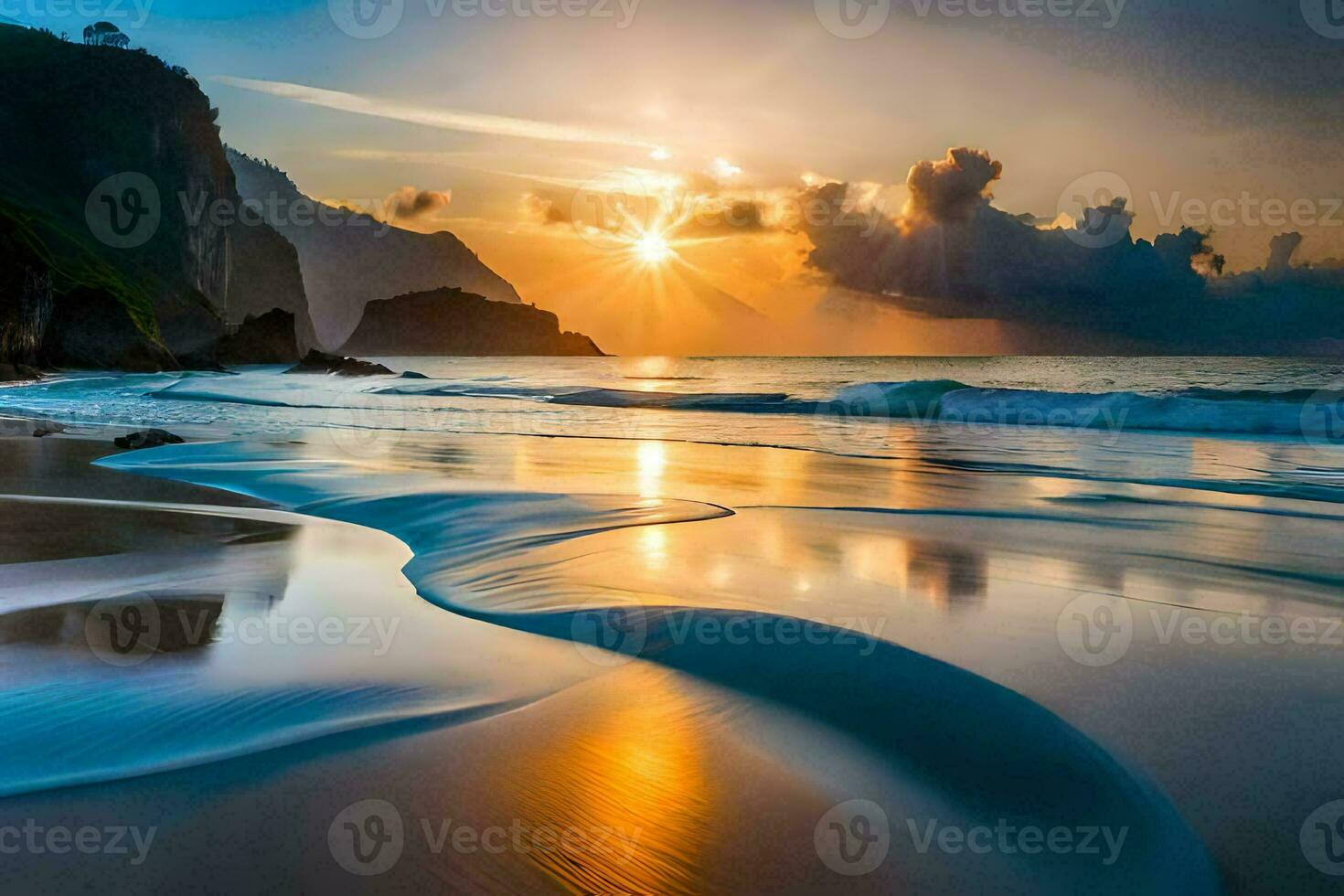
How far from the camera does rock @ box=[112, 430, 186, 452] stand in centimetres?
1150

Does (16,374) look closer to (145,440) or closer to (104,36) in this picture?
(145,440)

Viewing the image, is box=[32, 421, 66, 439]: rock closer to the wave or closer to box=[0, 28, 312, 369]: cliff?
the wave

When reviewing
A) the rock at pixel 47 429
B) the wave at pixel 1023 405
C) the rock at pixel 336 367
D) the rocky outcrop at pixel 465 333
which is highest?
the rocky outcrop at pixel 465 333

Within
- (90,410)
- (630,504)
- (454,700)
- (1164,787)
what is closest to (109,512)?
(630,504)

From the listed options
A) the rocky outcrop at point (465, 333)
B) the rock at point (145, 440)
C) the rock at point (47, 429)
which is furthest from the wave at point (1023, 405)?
the rocky outcrop at point (465, 333)

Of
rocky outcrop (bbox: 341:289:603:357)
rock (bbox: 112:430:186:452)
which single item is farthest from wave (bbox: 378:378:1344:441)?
rocky outcrop (bbox: 341:289:603:357)

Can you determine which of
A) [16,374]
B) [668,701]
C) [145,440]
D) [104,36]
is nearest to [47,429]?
[145,440]

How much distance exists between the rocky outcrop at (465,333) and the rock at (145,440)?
181151mm

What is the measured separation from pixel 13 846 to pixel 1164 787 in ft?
10.2

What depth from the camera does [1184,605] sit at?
180 inches

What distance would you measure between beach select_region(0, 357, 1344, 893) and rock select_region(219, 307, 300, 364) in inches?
3414

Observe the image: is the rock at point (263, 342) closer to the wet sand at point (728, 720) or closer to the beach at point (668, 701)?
the beach at point (668, 701)

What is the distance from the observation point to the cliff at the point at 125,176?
78.8 meters

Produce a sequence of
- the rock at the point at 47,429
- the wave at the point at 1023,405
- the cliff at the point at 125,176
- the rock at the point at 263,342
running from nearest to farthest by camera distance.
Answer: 1. the rock at the point at 47,429
2. the wave at the point at 1023,405
3. the cliff at the point at 125,176
4. the rock at the point at 263,342
